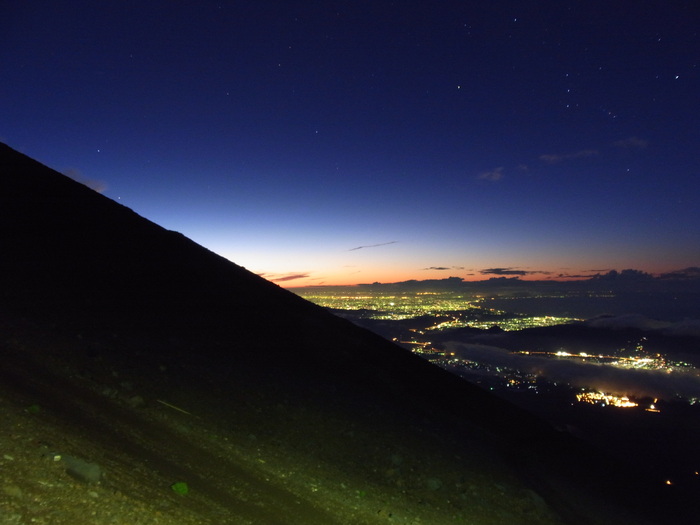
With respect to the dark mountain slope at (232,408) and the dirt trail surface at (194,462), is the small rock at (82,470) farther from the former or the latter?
the dark mountain slope at (232,408)

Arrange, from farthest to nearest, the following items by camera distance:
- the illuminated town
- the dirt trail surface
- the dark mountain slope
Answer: the illuminated town, the dark mountain slope, the dirt trail surface

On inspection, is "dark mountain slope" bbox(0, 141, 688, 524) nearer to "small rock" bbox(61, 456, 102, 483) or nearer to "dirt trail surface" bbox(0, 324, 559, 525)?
"dirt trail surface" bbox(0, 324, 559, 525)

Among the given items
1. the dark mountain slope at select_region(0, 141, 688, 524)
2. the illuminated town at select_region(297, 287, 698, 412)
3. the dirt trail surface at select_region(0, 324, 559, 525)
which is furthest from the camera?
the illuminated town at select_region(297, 287, 698, 412)

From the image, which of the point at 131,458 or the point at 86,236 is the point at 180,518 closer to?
the point at 131,458

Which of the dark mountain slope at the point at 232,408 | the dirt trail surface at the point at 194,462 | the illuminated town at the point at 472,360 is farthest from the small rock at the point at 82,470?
the illuminated town at the point at 472,360

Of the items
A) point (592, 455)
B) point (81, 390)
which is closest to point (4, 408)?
point (81, 390)

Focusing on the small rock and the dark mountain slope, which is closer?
the small rock

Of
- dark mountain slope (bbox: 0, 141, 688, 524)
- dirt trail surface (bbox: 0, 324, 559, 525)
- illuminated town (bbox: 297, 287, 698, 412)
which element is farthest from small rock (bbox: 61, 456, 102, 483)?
illuminated town (bbox: 297, 287, 698, 412)

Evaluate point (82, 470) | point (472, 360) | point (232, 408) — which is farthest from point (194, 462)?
point (472, 360)

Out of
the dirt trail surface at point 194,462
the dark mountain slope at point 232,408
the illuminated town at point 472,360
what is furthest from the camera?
the illuminated town at point 472,360
